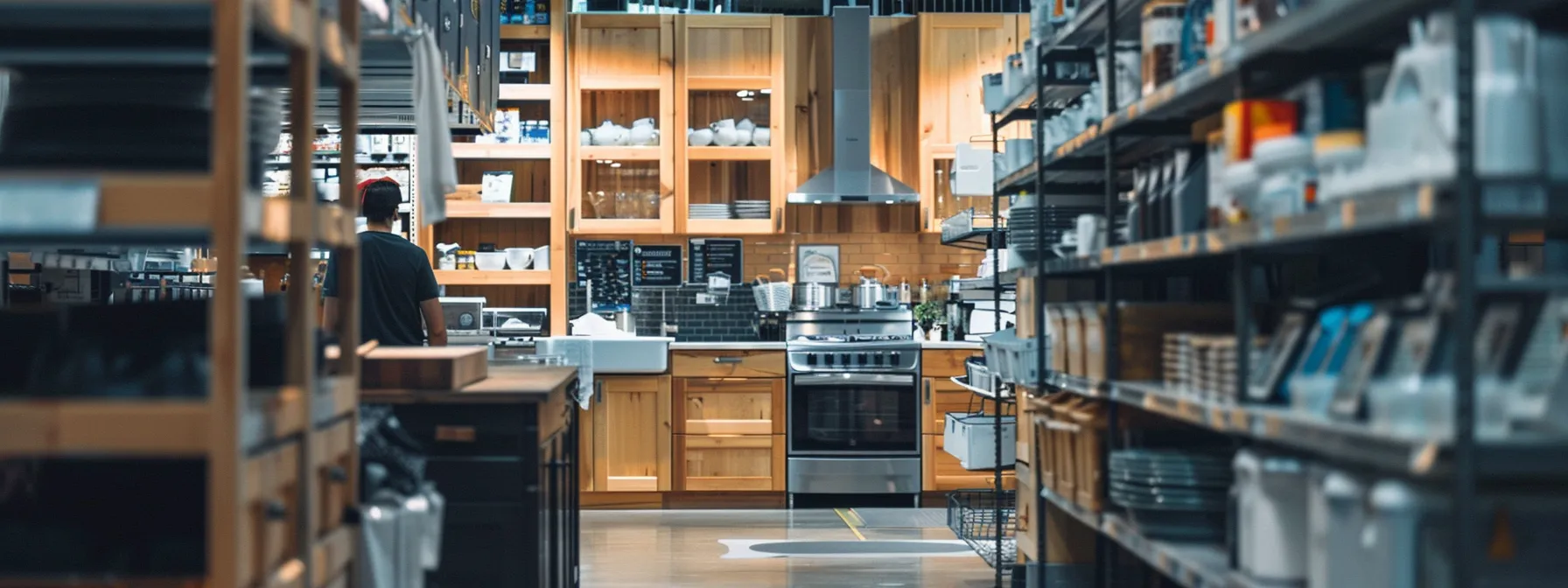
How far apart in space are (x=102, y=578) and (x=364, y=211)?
105 inches

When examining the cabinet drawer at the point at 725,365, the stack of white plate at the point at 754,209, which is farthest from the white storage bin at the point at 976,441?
the stack of white plate at the point at 754,209

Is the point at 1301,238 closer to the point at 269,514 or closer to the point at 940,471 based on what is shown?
the point at 269,514

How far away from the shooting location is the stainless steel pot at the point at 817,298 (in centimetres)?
755

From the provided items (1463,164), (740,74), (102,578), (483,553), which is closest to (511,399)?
(483,553)

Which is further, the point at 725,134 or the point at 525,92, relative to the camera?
the point at 725,134

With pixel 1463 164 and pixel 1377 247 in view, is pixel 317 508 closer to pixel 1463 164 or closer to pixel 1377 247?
pixel 1463 164

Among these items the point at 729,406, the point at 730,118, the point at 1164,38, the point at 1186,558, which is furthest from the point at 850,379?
the point at 1186,558

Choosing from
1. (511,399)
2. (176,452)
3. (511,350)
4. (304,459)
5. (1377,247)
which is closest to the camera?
(176,452)

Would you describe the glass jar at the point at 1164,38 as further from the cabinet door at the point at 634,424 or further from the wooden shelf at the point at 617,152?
the wooden shelf at the point at 617,152

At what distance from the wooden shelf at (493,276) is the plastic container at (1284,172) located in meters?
5.53

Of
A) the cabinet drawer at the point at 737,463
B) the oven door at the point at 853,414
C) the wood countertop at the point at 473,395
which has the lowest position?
the cabinet drawer at the point at 737,463

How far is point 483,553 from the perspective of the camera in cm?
338

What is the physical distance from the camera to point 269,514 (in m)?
2.00

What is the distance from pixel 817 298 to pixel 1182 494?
185 inches
